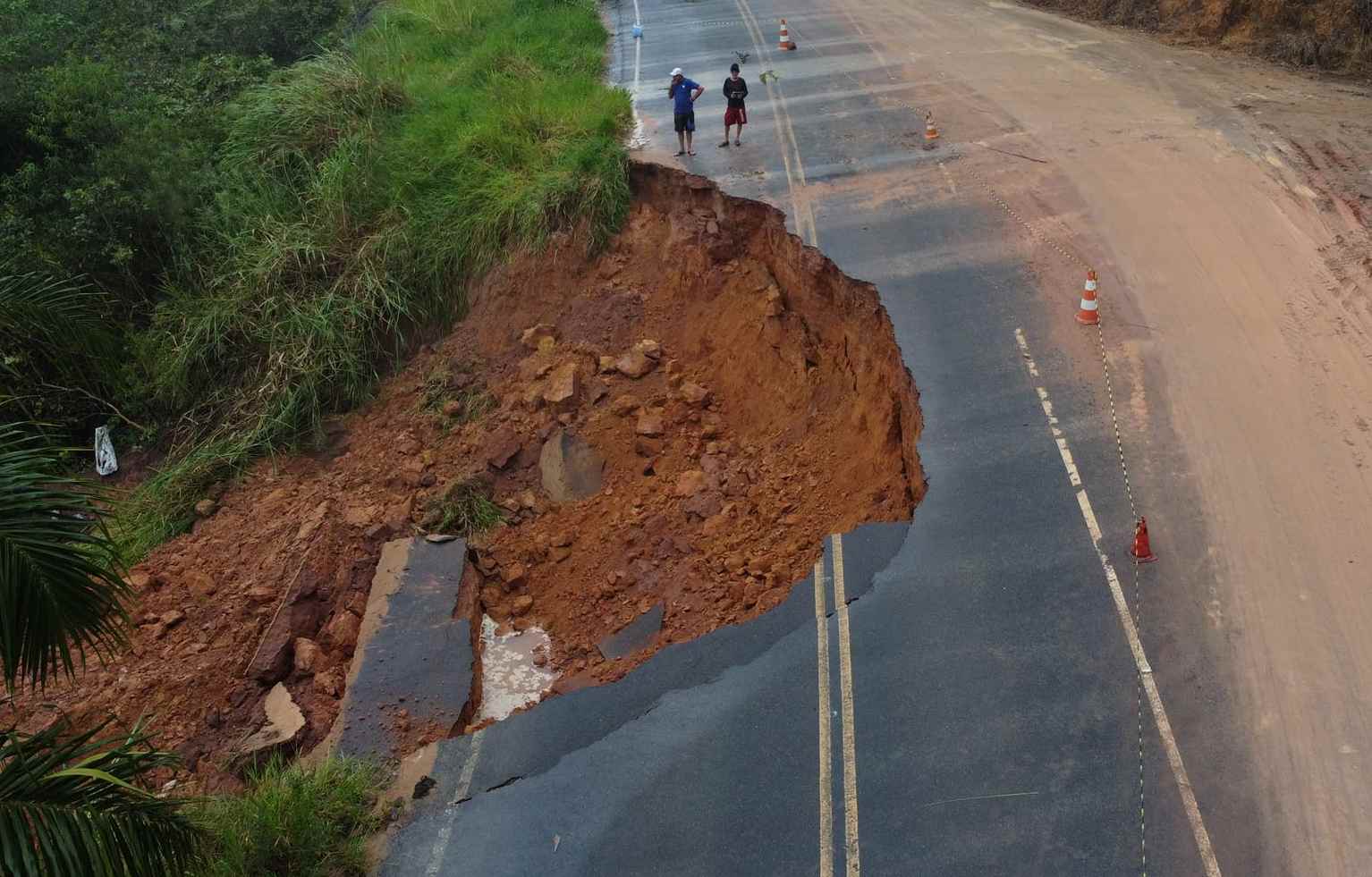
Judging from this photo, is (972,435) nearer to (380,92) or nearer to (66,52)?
(380,92)

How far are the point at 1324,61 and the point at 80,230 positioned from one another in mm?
18108

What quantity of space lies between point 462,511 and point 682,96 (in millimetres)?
6688

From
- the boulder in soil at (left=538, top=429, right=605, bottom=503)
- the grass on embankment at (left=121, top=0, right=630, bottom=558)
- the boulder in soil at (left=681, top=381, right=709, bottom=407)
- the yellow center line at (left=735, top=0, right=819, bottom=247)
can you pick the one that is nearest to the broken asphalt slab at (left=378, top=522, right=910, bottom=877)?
the boulder in soil at (left=538, top=429, right=605, bottom=503)

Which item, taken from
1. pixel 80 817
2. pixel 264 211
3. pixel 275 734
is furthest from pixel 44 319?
pixel 264 211

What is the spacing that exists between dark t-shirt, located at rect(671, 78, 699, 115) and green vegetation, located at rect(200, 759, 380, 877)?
10.5 metres

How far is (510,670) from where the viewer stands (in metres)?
10.0

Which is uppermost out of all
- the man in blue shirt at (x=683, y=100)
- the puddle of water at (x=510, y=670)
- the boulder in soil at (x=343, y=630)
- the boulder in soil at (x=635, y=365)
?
the man in blue shirt at (x=683, y=100)

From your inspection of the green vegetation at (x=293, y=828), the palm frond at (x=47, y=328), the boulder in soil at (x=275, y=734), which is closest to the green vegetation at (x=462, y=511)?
the boulder in soil at (x=275, y=734)

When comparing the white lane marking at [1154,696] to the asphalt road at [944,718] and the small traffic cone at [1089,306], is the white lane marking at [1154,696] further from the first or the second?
the small traffic cone at [1089,306]

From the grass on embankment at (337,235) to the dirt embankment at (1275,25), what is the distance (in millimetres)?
9739

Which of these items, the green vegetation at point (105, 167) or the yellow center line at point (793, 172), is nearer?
the yellow center line at point (793, 172)

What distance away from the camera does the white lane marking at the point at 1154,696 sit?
6477 millimetres

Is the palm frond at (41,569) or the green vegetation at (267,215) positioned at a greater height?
the palm frond at (41,569)

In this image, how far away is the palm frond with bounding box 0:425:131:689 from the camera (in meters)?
4.29
